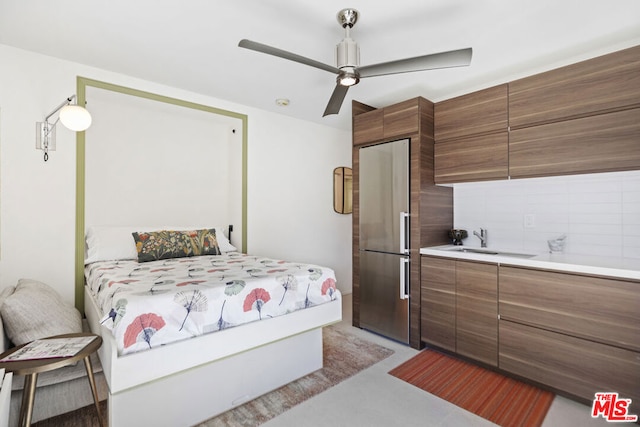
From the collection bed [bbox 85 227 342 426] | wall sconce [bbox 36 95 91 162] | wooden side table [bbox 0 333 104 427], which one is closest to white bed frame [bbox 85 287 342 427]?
bed [bbox 85 227 342 426]

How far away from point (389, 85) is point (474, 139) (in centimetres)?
100

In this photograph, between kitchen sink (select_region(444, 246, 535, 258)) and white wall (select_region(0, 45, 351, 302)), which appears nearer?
white wall (select_region(0, 45, 351, 302))

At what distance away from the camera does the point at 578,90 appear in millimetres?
2188

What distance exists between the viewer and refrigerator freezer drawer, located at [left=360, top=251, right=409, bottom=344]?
2936 mm

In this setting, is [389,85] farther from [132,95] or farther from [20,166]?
[20,166]

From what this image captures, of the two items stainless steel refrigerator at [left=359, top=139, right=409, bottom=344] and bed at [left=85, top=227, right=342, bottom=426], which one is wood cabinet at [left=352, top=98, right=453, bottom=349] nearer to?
stainless steel refrigerator at [left=359, top=139, right=409, bottom=344]

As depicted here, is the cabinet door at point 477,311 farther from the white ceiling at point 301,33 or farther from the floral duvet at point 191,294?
the white ceiling at point 301,33

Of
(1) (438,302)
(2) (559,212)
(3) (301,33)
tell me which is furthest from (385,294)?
(3) (301,33)

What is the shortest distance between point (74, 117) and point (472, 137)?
3.25 m

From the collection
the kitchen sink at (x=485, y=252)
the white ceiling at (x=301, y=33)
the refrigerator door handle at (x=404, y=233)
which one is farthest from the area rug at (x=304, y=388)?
the white ceiling at (x=301, y=33)

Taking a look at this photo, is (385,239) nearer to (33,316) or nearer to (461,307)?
(461,307)

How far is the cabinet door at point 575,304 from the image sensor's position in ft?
6.04

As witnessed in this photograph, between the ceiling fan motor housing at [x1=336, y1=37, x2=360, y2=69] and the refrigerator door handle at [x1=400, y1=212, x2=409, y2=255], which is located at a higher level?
the ceiling fan motor housing at [x1=336, y1=37, x2=360, y2=69]

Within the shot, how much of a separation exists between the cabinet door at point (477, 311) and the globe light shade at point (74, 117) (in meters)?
3.22
